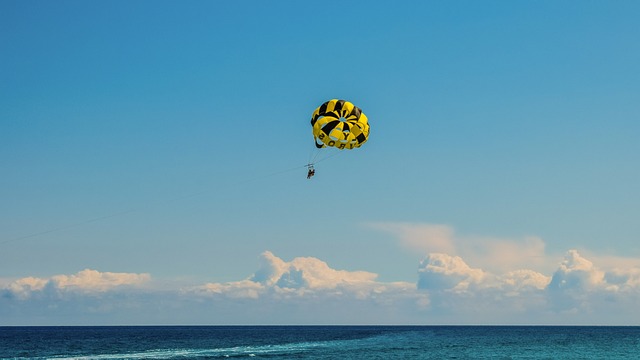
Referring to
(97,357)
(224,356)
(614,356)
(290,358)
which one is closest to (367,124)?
(290,358)

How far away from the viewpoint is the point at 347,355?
3206 inches

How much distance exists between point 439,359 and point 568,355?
20.3 meters

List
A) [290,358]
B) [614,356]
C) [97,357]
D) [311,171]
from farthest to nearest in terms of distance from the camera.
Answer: [614,356], [97,357], [290,358], [311,171]

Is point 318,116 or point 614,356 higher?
point 318,116

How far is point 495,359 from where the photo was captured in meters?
77.9

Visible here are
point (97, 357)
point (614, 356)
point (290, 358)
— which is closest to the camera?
point (290, 358)

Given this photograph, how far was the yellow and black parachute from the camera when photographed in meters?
38.5

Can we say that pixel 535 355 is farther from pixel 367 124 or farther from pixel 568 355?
pixel 367 124

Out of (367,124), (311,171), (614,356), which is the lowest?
(614,356)

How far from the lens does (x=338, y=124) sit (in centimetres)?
3847

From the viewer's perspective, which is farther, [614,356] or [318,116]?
[614,356]

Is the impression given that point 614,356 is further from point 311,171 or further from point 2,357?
point 2,357

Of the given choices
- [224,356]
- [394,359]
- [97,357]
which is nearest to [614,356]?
[394,359]

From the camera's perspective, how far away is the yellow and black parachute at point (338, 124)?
126ft
